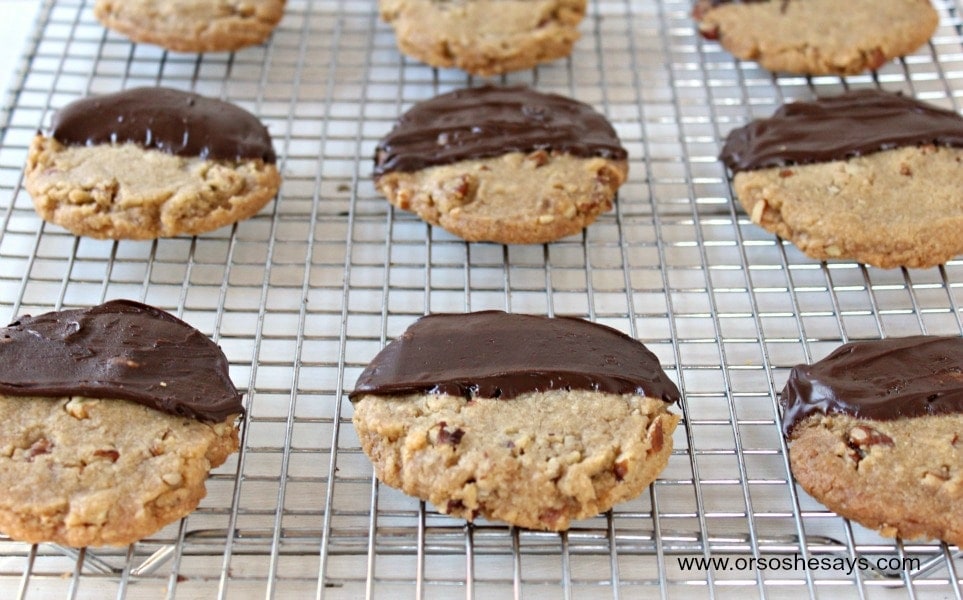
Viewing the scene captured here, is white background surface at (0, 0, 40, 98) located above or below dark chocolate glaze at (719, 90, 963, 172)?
below

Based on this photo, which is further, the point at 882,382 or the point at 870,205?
the point at 870,205

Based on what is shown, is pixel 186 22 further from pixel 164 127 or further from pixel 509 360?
pixel 509 360

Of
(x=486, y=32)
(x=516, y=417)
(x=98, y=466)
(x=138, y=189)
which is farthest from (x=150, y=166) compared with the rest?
(x=516, y=417)

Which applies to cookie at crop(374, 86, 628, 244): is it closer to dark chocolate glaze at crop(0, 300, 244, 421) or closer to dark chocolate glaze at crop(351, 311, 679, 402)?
dark chocolate glaze at crop(351, 311, 679, 402)

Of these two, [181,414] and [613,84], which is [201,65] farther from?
[181,414]

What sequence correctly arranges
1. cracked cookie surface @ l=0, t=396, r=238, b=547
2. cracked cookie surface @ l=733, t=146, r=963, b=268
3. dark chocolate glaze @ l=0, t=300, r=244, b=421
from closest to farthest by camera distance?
cracked cookie surface @ l=0, t=396, r=238, b=547 < dark chocolate glaze @ l=0, t=300, r=244, b=421 < cracked cookie surface @ l=733, t=146, r=963, b=268

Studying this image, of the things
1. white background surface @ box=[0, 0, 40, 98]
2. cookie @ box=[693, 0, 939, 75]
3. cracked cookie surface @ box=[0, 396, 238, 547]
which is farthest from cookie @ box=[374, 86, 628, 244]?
white background surface @ box=[0, 0, 40, 98]

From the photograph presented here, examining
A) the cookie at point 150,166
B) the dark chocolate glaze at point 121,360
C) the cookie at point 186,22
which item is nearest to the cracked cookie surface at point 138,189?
the cookie at point 150,166

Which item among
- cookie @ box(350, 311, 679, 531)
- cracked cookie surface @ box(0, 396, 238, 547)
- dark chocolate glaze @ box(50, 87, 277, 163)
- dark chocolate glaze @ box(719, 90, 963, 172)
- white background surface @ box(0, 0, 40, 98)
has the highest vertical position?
dark chocolate glaze @ box(719, 90, 963, 172)
